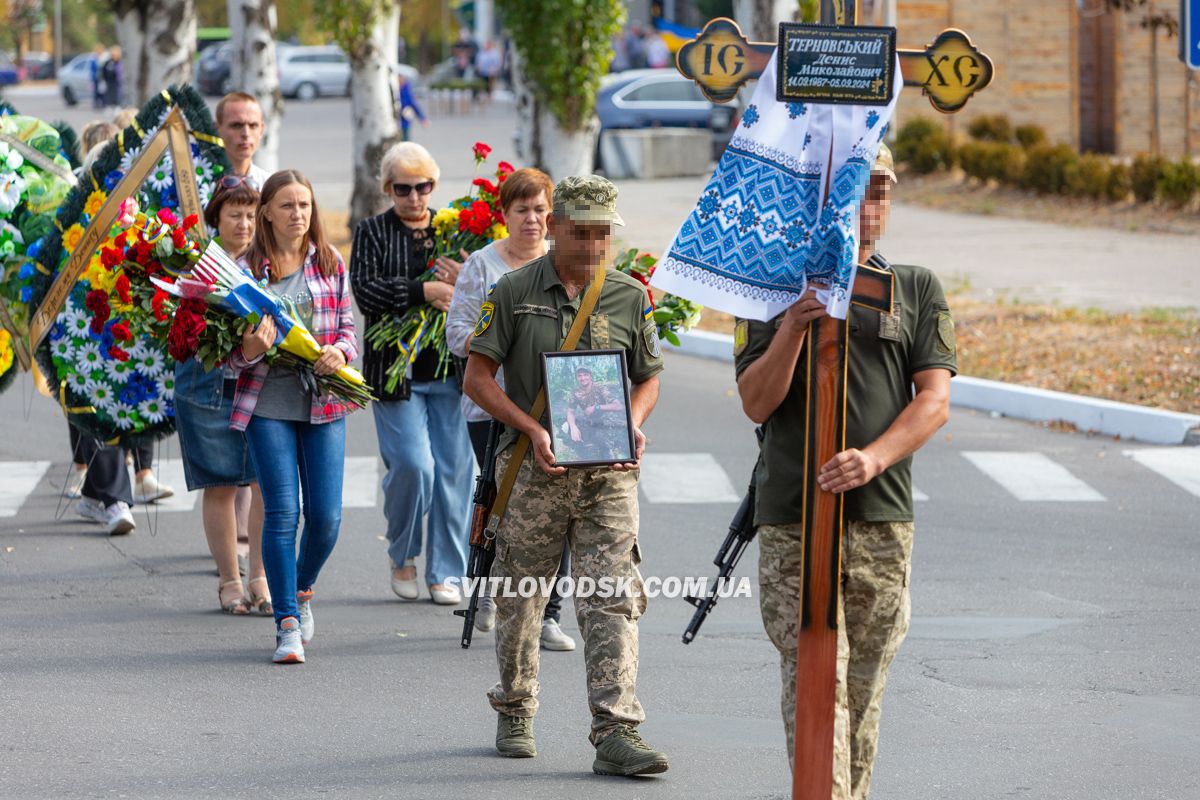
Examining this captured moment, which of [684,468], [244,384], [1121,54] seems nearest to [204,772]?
[244,384]

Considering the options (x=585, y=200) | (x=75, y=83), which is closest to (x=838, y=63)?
(x=585, y=200)

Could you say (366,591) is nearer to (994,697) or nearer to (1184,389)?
(994,697)

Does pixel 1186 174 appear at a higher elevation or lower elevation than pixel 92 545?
higher

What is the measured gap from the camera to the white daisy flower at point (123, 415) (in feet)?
28.2

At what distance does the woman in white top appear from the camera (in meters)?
6.74

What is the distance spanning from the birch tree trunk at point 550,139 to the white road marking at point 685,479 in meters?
9.06

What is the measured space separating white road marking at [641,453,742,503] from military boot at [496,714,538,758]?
169 inches

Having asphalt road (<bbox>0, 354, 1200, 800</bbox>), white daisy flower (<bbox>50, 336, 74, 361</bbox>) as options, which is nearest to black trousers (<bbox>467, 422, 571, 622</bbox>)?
asphalt road (<bbox>0, 354, 1200, 800</bbox>)

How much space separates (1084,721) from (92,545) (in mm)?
5226

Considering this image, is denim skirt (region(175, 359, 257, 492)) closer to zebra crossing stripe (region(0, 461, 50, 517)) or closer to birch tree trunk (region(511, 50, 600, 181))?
zebra crossing stripe (region(0, 461, 50, 517))

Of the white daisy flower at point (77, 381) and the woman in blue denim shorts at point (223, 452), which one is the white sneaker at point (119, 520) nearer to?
the white daisy flower at point (77, 381)

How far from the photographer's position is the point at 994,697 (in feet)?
22.0

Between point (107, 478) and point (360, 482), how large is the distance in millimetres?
1667

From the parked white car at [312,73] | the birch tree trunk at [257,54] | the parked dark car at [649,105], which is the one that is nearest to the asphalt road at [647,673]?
the birch tree trunk at [257,54]
